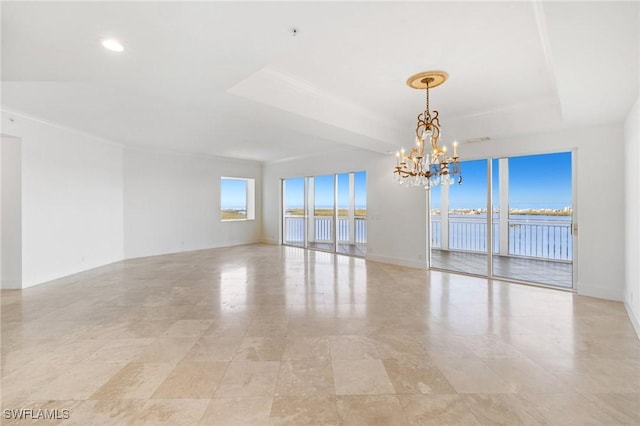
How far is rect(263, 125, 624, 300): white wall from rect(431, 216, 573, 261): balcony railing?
1.58m

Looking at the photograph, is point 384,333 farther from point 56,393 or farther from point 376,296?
point 56,393

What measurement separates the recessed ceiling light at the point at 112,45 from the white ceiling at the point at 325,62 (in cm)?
5

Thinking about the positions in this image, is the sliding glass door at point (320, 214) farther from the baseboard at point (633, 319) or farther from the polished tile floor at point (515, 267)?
the baseboard at point (633, 319)

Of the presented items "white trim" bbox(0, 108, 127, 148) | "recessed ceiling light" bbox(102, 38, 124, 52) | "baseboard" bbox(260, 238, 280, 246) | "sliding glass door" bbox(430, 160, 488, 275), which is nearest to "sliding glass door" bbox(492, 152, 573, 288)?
"sliding glass door" bbox(430, 160, 488, 275)

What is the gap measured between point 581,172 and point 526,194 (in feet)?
7.99

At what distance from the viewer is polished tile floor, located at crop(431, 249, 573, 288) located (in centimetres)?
500

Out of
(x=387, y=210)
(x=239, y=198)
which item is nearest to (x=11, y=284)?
(x=239, y=198)

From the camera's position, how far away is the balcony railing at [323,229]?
9359 millimetres

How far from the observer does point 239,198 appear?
31.5 ft

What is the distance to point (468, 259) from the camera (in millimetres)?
6750

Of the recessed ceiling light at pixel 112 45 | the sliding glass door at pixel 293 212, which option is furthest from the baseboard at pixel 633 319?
the sliding glass door at pixel 293 212

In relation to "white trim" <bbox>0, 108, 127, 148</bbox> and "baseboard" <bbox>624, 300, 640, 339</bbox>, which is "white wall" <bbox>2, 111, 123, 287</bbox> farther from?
"baseboard" <bbox>624, 300, 640, 339</bbox>

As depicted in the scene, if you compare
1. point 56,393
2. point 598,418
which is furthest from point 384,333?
point 56,393

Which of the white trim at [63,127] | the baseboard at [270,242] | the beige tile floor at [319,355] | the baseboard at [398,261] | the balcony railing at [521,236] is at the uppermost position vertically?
the white trim at [63,127]
